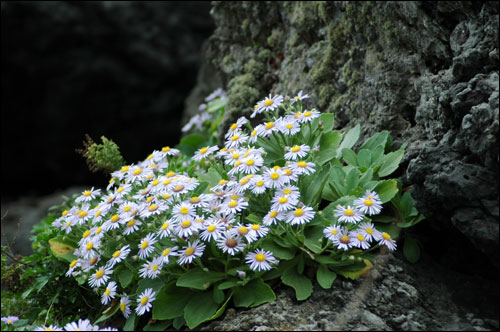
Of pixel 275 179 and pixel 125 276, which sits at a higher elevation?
pixel 275 179

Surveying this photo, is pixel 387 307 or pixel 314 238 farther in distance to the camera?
pixel 314 238

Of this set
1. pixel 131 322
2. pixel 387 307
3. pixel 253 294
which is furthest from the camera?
pixel 131 322

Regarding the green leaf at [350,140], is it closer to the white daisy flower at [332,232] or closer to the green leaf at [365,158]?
the green leaf at [365,158]

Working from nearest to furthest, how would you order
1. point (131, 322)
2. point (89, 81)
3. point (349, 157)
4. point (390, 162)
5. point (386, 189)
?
point (131, 322), point (386, 189), point (390, 162), point (349, 157), point (89, 81)

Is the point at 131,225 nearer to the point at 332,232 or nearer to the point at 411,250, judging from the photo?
the point at 332,232

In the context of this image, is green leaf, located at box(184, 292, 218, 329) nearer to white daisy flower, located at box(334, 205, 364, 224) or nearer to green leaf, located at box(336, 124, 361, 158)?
white daisy flower, located at box(334, 205, 364, 224)

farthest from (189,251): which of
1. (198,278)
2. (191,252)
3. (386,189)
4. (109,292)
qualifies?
(386,189)

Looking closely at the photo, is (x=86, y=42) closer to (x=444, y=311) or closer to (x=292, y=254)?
(x=292, y=254)

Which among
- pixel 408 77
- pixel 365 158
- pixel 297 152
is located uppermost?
pixel 408 77
